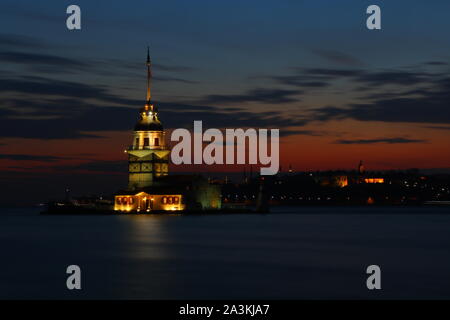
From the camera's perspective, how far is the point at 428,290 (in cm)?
3941

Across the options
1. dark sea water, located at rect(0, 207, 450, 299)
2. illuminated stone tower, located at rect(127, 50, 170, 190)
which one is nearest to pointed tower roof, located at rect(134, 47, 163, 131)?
illuminated stone tower, located at rect(127, 50, 170, 190)

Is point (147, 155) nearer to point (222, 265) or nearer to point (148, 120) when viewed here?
point (148, 120)

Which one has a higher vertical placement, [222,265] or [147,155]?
[147,155]

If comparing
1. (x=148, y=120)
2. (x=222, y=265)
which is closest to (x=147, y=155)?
(x=148, y=120)

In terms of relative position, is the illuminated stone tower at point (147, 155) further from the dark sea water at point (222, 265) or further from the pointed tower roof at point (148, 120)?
the dark sea water at point (222, 265)

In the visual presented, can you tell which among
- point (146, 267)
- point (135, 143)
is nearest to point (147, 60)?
point (135, 143)

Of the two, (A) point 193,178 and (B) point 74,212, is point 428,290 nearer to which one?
(A) point 193,178

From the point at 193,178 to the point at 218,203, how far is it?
12718mm

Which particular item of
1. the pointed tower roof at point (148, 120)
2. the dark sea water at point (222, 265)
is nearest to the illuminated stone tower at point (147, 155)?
the pointed tower roof at point (148, 120)

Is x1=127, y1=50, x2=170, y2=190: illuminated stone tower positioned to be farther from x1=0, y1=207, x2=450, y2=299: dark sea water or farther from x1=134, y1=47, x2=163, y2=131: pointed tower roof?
x1=0, y1=207, x2=450, y2=299: dark sea water

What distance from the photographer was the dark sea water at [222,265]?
3928 cm

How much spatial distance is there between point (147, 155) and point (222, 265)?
89.0 m

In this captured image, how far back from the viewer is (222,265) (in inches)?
2048

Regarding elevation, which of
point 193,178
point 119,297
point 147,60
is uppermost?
point 147,60
